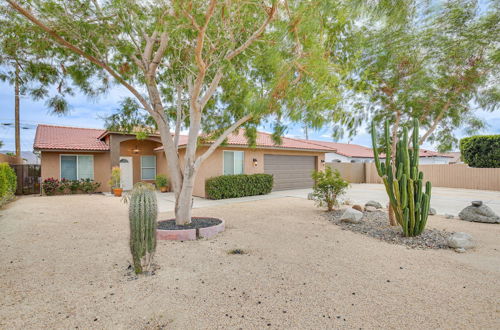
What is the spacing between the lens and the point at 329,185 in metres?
8.03

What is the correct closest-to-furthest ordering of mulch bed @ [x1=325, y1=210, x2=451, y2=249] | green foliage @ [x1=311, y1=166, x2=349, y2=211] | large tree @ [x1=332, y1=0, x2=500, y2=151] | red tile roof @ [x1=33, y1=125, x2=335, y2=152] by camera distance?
large tree @ [x1=332, y1=0, x2=500, y2=151] < mulch bed @ [x1=325, y1=210, x2=451, y2=249] < green foliage @ [x1=311, y1=166, x2=349, y2=211] < red tile roof @ [x1=33, y1=125, x2=335, y2=152]

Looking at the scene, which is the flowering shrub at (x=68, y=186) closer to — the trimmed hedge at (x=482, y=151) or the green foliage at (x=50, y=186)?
the green foliage at (x=50, y=186)

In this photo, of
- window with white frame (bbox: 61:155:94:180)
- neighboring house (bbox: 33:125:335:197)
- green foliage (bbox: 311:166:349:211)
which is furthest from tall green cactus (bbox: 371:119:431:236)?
window with white frame (bbox: 61:155:94:180)

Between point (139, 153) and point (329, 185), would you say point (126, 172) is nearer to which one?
point (139, 153)

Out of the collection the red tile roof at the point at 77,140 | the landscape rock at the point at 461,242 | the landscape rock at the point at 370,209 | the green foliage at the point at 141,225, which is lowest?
the landscape rock at the point at 461,242

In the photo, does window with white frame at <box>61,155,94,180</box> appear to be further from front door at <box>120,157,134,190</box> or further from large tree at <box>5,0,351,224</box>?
large tree at <box>5,0,351,224</box>

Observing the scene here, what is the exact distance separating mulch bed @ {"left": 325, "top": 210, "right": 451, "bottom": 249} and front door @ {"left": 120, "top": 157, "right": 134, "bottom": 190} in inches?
486

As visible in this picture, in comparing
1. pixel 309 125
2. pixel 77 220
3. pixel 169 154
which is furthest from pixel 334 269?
pixel 77 220

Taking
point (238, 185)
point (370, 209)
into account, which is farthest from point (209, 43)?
point (238, 185)

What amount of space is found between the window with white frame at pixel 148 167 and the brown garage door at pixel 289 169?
286 inches

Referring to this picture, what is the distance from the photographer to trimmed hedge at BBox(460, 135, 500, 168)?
14398mm

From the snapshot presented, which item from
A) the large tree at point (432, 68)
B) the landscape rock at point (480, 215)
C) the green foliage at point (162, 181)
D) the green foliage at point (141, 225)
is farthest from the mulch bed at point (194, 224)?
the green foliage at point (162, 181)

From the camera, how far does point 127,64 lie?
19.4 feet

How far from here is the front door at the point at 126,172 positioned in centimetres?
1516
